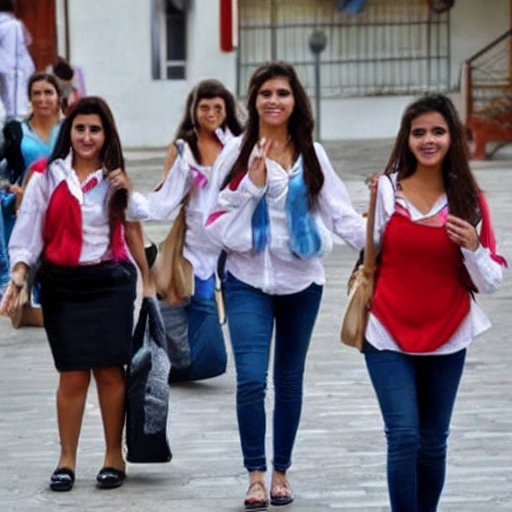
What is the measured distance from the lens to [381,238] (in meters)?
6.62

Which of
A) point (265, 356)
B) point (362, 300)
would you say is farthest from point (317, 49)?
point (362, 300)

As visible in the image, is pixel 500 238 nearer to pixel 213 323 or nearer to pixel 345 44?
pixel 213 323

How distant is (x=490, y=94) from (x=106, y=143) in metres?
18.9

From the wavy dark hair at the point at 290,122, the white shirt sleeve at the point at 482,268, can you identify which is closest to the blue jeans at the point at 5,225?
the wavy dark hair at the point at 290,122

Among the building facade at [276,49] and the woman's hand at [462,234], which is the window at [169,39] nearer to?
the building facade at [276,49]

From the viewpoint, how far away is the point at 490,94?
2641 centimetres

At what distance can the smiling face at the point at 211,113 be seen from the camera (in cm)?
998

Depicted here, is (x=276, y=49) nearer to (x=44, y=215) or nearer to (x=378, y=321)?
(x=44, y=215)

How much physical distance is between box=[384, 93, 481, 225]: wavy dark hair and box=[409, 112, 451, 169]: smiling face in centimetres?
2

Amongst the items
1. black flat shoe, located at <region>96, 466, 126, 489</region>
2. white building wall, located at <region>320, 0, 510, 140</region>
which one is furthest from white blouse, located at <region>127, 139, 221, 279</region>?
Result: white building wall, located at <region>320, 0, 510, 140</region>

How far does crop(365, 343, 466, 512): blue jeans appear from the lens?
649 centimetres

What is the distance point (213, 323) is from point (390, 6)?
59.4 ft

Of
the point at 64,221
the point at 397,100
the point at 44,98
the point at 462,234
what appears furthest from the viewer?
the point at 397,100

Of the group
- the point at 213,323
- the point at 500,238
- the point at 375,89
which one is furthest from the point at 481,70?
the point at 213,323
